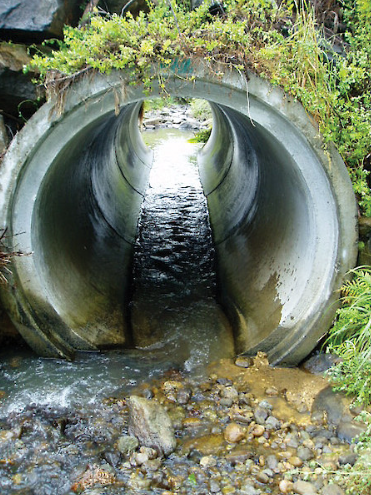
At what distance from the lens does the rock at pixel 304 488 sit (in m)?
3.09

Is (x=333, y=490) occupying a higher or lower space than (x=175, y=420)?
lower

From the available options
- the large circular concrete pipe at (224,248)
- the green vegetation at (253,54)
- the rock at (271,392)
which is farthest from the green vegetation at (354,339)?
the green vegetation at (253,54)

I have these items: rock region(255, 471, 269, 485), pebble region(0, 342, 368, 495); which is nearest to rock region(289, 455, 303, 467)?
pebble region(0, 342, 368, 495)

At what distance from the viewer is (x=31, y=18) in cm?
440

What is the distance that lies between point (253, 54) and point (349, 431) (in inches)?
125

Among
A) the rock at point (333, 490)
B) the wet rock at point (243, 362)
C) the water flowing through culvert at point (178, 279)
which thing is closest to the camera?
the rock at point (333, 490)

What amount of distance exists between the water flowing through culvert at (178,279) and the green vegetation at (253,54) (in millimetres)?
2221

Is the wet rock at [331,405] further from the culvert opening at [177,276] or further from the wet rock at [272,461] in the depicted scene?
the culvert opening at [177,276]

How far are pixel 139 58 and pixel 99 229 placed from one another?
133 inches

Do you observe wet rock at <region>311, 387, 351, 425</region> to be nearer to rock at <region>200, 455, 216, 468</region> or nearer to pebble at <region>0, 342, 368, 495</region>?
pebble at <region>0, 342, 368, 495</region>

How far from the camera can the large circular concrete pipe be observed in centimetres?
421

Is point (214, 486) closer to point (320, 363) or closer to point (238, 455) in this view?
point (238, 455)

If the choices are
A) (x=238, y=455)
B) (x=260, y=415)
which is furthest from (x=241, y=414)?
(x=238, y=455)

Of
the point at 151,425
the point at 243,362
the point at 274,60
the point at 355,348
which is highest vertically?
the point at 274,60
